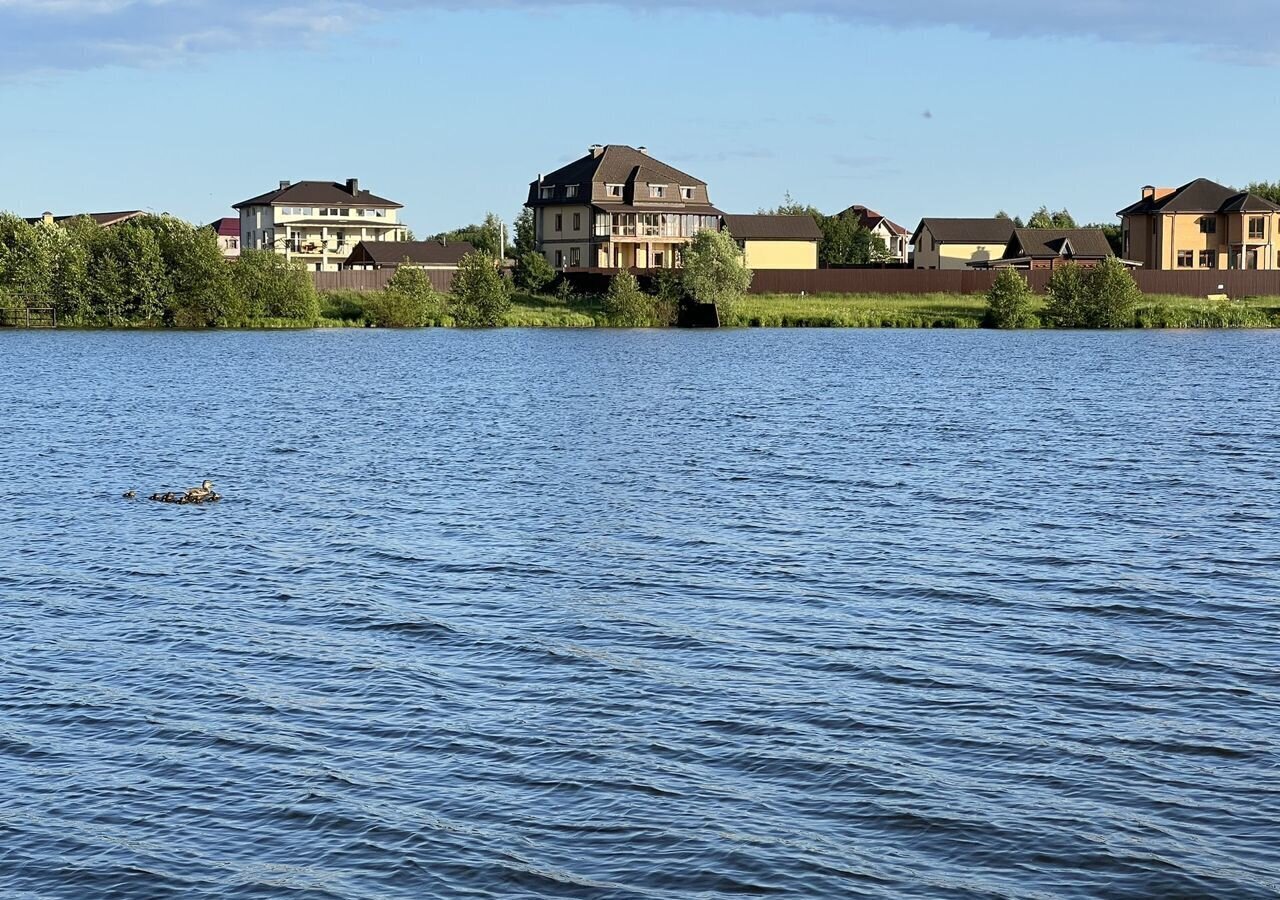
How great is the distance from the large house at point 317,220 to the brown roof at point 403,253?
36.4ft

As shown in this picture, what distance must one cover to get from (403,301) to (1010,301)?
46737mm

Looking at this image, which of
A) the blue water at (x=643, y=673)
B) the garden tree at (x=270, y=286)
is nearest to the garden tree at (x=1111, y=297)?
the garden tree at (x=270, y=286)

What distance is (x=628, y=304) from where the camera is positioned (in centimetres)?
12294

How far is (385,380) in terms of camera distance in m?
73.3

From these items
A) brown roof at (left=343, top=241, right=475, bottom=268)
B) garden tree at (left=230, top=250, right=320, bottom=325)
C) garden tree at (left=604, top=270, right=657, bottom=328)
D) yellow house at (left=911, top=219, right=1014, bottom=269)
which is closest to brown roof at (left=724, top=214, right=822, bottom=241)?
yellow house at (left=911, top=219, right=1014, bottom=269)

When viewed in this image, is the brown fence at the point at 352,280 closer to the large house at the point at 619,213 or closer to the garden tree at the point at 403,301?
the garden tree at the point at 403,301

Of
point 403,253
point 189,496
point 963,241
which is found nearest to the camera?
point 189,496

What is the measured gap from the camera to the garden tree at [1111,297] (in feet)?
397

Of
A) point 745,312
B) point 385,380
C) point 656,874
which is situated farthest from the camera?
point 745,312

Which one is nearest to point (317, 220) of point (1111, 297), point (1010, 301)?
point (1010, 301)

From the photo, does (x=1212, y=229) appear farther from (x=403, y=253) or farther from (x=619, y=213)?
(x=403, y=253)

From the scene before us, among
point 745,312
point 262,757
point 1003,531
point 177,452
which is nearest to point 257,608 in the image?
point 262,757

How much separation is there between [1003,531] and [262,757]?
16420 millimetres

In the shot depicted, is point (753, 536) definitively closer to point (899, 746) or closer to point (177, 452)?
point (899, 746)
